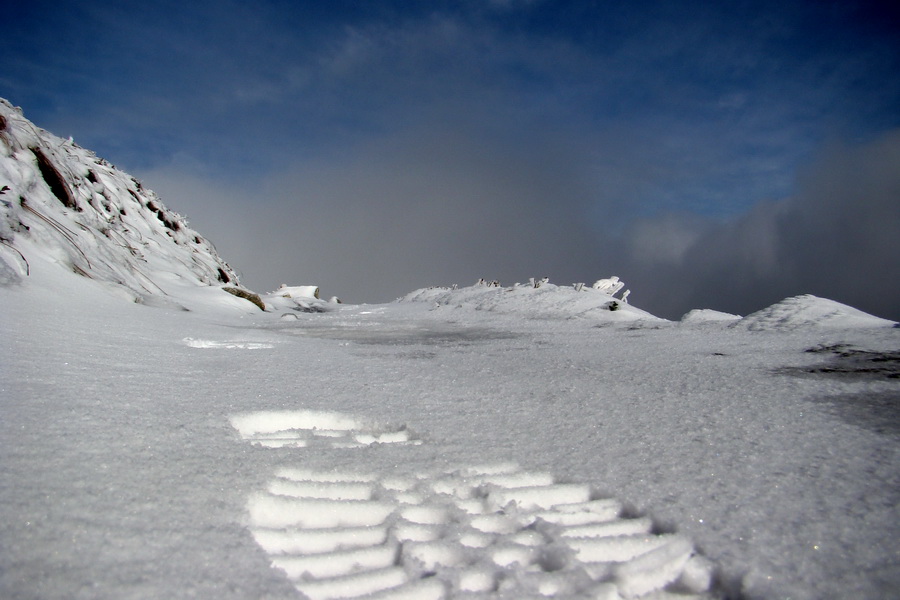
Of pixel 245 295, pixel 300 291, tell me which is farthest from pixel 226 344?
pixel 300 291

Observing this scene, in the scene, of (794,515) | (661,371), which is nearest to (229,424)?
(794,515)

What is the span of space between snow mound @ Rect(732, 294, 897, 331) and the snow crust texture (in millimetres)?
3601

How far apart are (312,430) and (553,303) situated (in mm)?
5848

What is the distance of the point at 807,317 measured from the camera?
13.1ft

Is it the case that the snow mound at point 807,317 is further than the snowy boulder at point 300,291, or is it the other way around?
the snowy boulder at point 300,291

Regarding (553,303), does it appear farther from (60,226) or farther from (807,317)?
(60,226)

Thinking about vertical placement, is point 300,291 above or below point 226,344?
above

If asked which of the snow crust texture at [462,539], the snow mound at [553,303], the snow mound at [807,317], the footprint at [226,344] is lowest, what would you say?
the snow crust texture at [462,539]

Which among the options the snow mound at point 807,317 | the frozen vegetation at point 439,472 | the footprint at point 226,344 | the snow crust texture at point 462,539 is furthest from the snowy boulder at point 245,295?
the snow crust texture at point 462,539

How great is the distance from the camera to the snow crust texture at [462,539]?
90 cm

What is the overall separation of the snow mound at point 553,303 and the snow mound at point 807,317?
4.73ft

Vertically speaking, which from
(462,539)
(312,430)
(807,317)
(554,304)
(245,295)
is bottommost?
(462,539)

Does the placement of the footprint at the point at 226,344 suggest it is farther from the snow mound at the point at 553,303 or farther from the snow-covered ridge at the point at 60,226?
the snow mound at the point at 553,303

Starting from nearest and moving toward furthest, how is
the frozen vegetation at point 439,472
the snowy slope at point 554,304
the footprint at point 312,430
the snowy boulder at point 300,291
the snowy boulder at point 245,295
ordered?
1. the frozen vegetation at point 439,472
2. the footprint at point 312,430
3. the snowy slope at point 554,304
4. the snowy boulder at point 245,295
5. the snowy boulder at point 300,291
